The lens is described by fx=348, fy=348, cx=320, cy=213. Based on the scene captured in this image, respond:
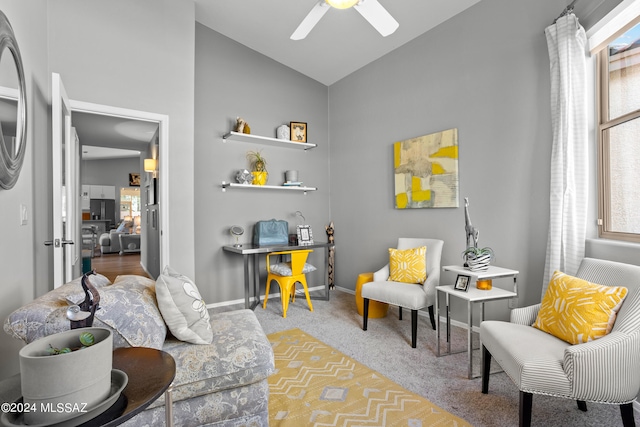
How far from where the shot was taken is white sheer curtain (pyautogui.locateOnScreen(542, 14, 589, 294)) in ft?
7.55

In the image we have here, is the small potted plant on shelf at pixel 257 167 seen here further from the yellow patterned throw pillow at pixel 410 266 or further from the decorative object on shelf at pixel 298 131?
the yellow patterned throw pillow at pixel 410 266

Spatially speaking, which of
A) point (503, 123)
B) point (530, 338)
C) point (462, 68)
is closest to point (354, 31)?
point (462, 68)

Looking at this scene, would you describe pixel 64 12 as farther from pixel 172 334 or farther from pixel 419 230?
pixel 419 230

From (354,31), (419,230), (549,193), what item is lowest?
(419,230)

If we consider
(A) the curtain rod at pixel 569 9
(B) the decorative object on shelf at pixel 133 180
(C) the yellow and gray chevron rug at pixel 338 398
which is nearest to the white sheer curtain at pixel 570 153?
(A) the curtain rod at pixel 569 9

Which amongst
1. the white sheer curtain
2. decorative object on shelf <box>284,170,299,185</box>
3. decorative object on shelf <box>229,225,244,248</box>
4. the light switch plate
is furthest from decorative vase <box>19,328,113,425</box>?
decorative object on shelf <box>284,170,299,185</box>

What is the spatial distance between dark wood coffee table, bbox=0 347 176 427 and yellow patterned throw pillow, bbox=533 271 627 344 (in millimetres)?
1827

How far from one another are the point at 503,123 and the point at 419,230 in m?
1.32

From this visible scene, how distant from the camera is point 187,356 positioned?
63.6 inches

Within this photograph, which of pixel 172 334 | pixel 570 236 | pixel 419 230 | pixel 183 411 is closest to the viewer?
pixel 183 411

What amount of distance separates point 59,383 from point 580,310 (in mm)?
2112

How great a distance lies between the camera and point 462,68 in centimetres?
329

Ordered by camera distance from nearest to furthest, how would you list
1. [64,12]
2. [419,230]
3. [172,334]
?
[172,334]
[64,12]
[419,230]

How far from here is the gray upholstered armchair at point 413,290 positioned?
2.85 meters
